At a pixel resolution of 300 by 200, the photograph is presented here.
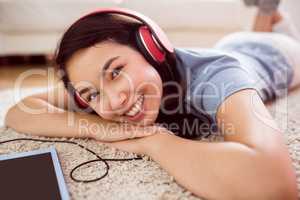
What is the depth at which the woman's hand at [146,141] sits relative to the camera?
0.67m

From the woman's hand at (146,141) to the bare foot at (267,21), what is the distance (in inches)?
40.2

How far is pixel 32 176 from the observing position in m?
0.63

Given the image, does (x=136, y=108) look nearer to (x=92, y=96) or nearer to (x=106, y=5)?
(x=92, y=96)

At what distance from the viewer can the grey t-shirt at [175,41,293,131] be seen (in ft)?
2.35

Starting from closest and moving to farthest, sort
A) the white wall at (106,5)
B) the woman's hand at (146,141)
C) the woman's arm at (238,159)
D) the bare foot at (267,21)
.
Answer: the woman's arm at (238,159)
the woman's hand at (146,141)
the bare foot at (267,21)
the white wall at (106,5)

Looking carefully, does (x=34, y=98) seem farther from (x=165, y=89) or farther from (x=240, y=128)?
(x=240, y=128)

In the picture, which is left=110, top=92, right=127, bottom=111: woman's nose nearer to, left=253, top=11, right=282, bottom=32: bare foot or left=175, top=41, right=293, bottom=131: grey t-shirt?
left=175, top=41, right=293, bottom=131: grey t-shirt

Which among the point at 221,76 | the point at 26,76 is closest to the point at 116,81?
the point at 221,76

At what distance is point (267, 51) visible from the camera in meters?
1.19

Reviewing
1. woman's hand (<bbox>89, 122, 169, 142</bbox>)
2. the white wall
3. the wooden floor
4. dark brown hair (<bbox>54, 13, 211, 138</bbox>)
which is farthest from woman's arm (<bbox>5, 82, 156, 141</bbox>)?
the white wall

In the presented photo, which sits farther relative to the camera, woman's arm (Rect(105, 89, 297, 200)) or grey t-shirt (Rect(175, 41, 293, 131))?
grey t-shirt (Rect(175, 41, 293, 131))

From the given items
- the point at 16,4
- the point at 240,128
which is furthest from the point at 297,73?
the point at 16,4

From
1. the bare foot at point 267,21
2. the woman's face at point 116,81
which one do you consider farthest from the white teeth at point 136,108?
the bare foot at point 267,21

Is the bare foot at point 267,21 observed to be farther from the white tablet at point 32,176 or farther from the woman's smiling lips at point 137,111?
the white tablet at point 32,176
